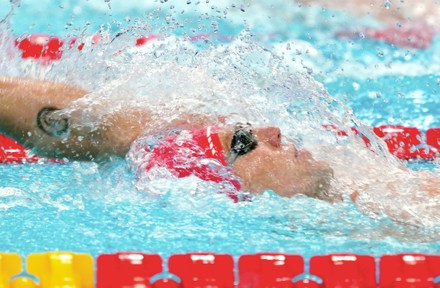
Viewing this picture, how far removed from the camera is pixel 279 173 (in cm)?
178

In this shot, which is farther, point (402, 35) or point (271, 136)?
point (402, 35)

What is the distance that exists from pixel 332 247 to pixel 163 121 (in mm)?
544

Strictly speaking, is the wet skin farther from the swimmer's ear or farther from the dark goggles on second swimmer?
the swimmer's ear

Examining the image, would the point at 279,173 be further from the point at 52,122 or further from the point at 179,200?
the point at 52,122

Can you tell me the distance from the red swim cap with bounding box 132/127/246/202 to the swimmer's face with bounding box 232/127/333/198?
0.12 ft

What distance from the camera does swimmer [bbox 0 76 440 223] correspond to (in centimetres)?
175

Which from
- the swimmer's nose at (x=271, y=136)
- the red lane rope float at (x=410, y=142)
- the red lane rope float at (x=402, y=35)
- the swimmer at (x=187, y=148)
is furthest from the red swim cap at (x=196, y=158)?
the red lane rope float at (x=402, y=35)

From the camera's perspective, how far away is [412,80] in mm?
3885

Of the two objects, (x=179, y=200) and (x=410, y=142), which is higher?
(x=410, y=142)

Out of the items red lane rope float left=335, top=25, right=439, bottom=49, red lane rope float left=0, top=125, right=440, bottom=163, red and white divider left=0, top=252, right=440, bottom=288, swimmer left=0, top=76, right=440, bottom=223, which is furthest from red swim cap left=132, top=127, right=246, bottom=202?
red lane rope float left=335, top=25, right=439, bottom=49

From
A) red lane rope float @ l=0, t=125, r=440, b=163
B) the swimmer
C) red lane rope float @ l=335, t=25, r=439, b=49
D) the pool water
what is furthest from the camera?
red lane rope float @ l=335, t=25, r=439, b=49

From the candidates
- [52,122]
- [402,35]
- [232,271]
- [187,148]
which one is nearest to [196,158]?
[187,148]

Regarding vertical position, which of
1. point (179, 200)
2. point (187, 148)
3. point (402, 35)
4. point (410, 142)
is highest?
point (402, 35)

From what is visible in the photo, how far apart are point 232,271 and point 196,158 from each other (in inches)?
20.7
